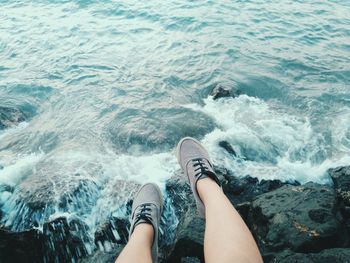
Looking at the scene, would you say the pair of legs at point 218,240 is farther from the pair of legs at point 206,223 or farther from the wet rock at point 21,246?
the wet rock at point 21,246

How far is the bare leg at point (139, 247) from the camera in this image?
2545 millimetres

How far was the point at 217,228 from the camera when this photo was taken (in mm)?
2686

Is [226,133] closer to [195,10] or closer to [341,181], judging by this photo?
[341,181]

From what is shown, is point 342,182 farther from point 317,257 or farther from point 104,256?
point 104,256

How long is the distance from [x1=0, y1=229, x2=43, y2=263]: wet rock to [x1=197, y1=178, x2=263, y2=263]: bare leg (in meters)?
2.24

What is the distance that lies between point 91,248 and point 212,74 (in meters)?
5.43

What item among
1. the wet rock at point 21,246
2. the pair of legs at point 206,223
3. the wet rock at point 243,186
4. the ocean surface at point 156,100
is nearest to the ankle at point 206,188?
the pair of legs at point 206,223

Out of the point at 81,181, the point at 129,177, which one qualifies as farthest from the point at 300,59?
the point at 81,181

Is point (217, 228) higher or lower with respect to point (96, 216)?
higher

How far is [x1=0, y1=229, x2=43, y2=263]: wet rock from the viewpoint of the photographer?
3.80 metres

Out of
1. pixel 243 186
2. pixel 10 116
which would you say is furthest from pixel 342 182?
pixel 10 116

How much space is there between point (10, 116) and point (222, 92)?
4.49 metres

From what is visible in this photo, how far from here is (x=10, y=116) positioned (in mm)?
6465

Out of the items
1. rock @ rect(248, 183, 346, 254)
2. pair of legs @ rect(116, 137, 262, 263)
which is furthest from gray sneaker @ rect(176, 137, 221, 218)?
rock @ rect(248, 183, 346, 254)
